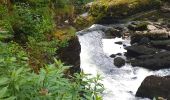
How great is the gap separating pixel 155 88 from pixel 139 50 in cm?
440

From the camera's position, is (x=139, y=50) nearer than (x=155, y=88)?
No

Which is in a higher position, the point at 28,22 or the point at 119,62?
the point at 28,22

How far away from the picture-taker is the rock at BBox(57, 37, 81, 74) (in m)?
11.6

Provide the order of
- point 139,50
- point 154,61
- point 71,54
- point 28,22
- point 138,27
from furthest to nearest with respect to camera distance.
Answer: point 138,27, point 139,50, point 154,61, point 71,54, point 28,22

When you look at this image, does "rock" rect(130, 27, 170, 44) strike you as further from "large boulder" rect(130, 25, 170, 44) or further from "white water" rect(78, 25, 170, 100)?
"white water" rect(78, 25, 170, 100)

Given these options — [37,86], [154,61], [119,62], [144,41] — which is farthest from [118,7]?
[37,86]

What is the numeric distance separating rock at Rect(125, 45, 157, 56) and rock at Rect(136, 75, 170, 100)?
381 cm

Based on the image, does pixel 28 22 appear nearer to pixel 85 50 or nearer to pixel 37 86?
pixel 37 86

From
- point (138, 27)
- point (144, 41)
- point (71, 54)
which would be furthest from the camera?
point (138, 27)

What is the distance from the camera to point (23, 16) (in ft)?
32.0

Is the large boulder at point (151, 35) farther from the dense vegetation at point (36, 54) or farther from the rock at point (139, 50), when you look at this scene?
the dense vegetation at point (36, 54)

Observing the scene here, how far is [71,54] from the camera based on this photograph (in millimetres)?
12211

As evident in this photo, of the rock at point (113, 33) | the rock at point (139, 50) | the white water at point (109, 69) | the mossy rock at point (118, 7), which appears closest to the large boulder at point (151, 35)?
the white water at point (109, 69)

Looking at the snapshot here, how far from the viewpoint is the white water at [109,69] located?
1388 cm
